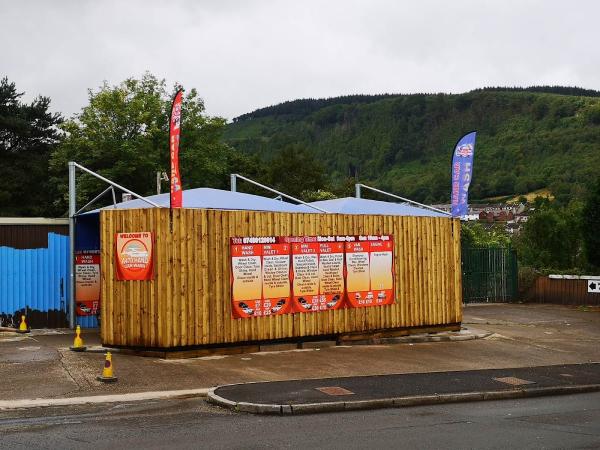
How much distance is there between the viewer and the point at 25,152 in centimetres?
5391

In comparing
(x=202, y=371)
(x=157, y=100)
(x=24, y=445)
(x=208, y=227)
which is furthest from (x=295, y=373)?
(x=157, y=100)

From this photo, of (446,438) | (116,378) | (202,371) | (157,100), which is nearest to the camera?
(446,438)

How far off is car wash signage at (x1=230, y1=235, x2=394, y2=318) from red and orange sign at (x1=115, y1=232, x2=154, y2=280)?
78.3 inches

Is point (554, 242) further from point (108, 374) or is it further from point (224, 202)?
point (108, 374)

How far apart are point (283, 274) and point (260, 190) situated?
4043 cm

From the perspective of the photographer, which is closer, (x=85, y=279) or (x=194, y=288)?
(x=194, y=288)

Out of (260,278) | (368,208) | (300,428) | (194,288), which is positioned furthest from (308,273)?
(300,428)

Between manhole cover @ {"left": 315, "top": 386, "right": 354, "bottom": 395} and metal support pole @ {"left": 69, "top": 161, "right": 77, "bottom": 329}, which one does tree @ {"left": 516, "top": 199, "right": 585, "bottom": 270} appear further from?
manhole cover @ {"left": 315, "top": 386, "right": 354, "bottom": 395}

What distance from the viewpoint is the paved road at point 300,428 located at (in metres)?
9.06

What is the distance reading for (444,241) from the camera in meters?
21.0

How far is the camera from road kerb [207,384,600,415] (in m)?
11.2

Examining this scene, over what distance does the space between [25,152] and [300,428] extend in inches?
1928

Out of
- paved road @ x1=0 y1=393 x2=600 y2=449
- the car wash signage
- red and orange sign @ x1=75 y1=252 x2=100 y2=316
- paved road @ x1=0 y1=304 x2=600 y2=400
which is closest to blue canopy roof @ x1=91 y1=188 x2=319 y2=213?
the car wash signage

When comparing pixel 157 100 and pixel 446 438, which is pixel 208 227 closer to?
pixel 446 438
